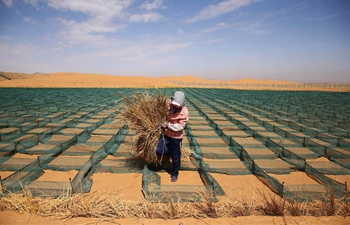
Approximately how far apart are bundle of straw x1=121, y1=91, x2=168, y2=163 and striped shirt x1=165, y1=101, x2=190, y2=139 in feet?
0.63

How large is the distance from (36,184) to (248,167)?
2.69 metres

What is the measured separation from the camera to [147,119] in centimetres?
270

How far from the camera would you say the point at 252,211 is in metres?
1.93

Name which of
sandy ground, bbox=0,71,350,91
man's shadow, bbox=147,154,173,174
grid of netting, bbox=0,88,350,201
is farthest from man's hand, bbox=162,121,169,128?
sandy ground, bbox=0,71,350,91

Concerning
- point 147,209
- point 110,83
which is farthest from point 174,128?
point 110,83

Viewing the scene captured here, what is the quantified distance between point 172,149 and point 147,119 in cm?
50

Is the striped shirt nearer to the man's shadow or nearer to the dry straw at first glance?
the dry straw

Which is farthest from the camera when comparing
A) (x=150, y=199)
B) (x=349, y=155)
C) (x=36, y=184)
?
(x=349, y=155)

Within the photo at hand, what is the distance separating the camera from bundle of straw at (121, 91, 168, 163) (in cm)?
269

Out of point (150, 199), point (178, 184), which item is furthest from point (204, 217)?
point (178, 184)

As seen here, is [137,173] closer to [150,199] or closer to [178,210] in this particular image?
[150,199]

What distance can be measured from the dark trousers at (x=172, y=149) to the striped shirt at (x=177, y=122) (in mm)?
71

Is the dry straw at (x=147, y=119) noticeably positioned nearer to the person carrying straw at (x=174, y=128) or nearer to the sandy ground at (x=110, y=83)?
the person carrying straw at (x=174, y=128)

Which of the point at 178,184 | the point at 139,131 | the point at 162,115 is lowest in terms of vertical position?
the point at 178,184
